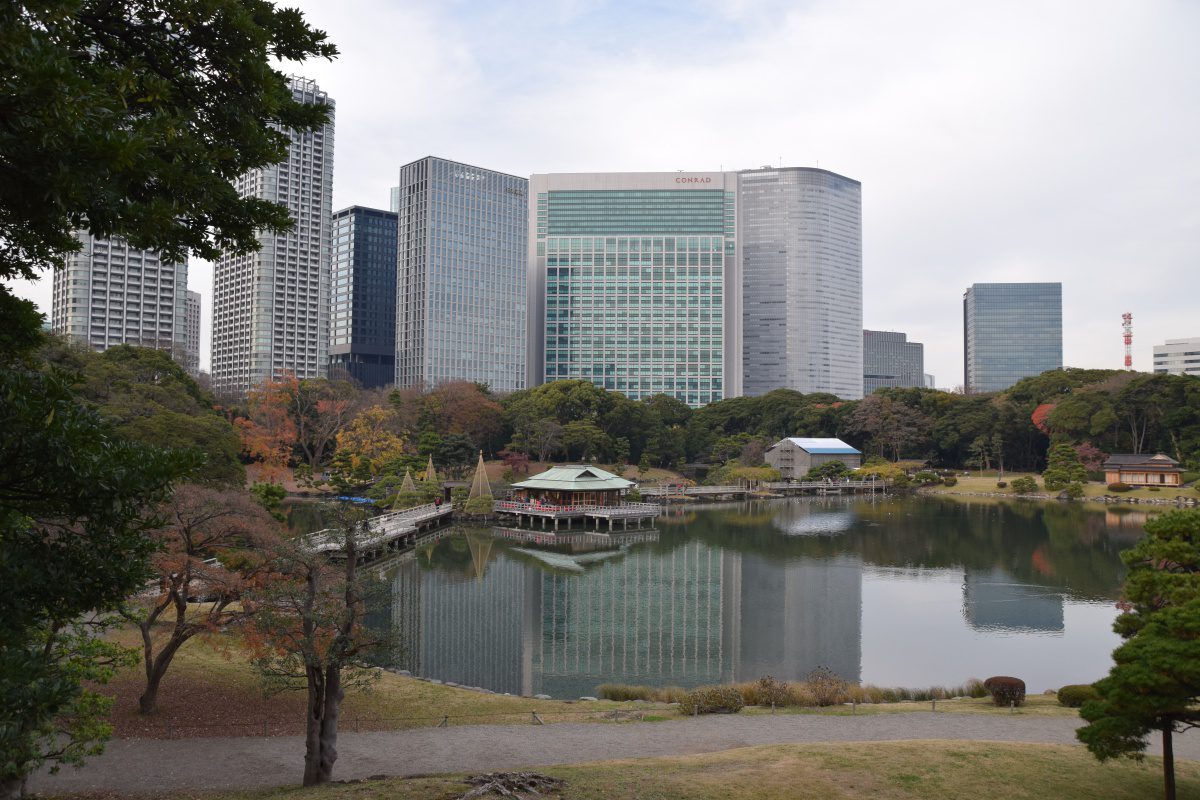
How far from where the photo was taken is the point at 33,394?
14.6ft

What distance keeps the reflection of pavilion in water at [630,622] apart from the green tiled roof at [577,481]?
1178 centimetres

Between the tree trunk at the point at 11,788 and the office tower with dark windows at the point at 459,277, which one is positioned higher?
the office tower with dark windows at the point at 459,277

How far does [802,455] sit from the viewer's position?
7150cm

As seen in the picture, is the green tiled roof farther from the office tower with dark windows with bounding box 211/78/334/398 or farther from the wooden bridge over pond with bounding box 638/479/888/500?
the office tower with dark windows with bounding box 211/78/334/398

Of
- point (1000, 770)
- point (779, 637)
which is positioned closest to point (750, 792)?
point (1000, 770)

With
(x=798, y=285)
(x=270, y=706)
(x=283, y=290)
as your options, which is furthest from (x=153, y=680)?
(x=798, y=285)

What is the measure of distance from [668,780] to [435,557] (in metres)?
28.0

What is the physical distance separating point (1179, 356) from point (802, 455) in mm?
117960

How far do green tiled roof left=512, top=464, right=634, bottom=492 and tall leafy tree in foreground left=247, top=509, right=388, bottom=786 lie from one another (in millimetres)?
35229

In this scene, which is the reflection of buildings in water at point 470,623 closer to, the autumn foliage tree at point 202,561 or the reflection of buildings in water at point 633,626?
the reflection of buildings in water at point 633,626

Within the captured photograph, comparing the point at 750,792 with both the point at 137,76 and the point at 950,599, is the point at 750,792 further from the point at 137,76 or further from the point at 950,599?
the point at 950,599

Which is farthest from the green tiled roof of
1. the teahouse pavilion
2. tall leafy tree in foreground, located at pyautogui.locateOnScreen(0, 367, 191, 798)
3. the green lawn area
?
tall leafy tree in foreground, located at pyautogui.locateOnScreen(0, 367, 191, 798)

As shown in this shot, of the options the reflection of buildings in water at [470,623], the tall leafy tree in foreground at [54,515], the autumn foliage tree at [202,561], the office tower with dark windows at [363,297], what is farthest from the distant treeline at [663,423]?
the office tower with dark windows at [363,297]

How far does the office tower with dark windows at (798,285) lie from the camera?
13638cm
